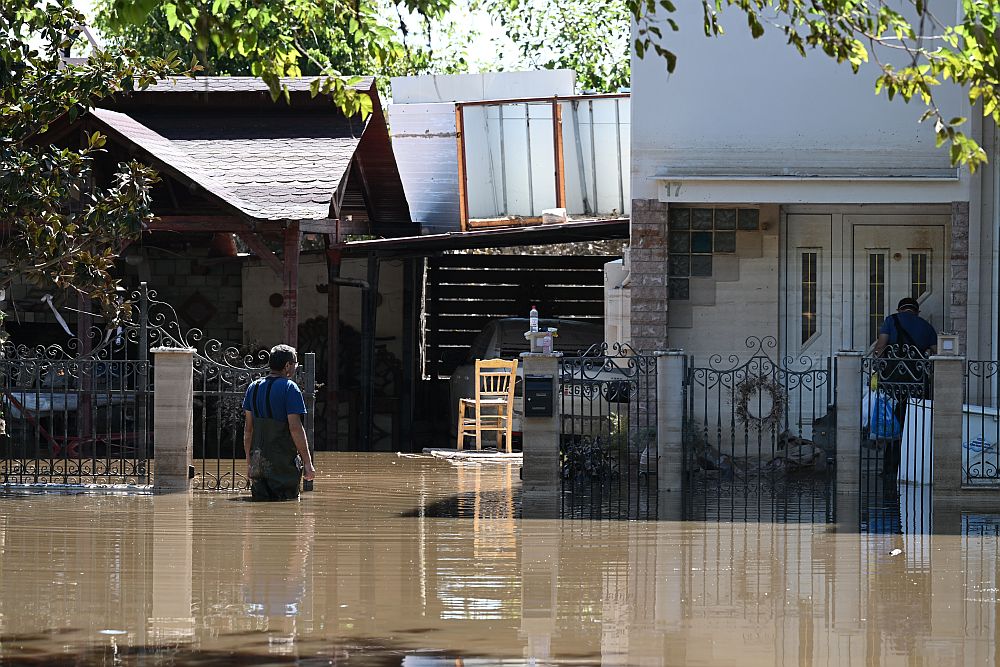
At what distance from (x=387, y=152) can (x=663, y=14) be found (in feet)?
15.7

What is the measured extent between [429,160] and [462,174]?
4.12ft

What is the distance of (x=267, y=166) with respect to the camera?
717 inches

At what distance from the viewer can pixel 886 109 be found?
54.9ft

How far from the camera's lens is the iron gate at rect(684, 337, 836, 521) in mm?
13734

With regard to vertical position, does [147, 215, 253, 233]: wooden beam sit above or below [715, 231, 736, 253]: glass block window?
above

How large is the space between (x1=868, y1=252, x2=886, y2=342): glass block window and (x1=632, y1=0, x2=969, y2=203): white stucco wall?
1134 millimetres

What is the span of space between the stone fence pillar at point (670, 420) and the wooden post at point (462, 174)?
8184mm

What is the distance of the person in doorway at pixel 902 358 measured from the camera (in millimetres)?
14202

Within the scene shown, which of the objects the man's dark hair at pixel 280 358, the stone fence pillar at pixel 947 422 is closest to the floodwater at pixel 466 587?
the stone fence pillar at pixel 947 422

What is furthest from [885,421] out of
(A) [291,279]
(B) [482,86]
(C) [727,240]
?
(B) [482,86]

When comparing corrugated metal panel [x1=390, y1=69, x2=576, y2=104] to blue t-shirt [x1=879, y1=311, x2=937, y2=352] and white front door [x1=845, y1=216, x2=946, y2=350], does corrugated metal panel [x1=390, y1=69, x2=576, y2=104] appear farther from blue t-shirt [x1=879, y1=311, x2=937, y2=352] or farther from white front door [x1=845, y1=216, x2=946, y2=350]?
blue t-shirt [x1=879, y1=311, x2=937, y2=352]

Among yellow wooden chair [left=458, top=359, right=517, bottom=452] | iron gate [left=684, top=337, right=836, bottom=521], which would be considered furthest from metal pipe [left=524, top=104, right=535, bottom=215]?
iron gate [left=684, top=337, right=836, bottom=521]

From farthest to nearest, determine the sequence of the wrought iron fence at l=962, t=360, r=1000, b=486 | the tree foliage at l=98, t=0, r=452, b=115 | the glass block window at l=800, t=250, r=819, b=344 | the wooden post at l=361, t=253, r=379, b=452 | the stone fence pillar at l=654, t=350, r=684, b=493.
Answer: the wooden post at l=361, t=253, r=379, b=452, the glass block window at l=800, t=250, r=819, b=344, the stone fence pillar at l=654, t=350, r=684, b=493, the wrought iron fence at l=962, t=360, r=1000, b=486, the tree foliage at l=98, t=0, r=452, b=115

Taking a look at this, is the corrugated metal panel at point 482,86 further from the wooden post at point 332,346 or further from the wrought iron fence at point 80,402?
the wrought iron fence at point 80,402
